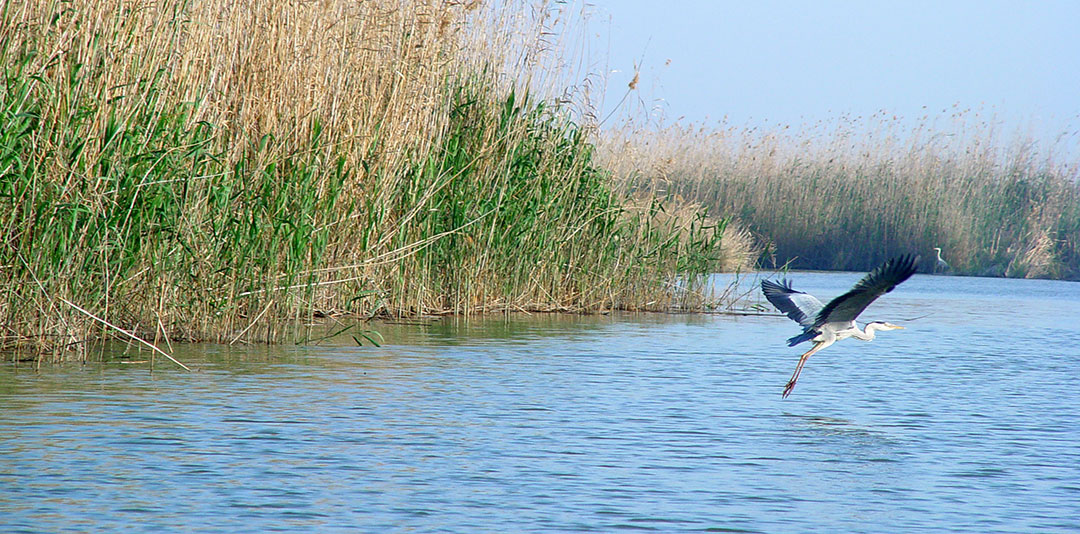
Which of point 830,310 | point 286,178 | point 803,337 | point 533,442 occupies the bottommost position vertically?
point 533,442

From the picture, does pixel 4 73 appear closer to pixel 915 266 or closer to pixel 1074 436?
pixel 915 266

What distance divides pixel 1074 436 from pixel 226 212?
13.6 feet

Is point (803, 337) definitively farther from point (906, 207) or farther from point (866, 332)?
point (906, 207)

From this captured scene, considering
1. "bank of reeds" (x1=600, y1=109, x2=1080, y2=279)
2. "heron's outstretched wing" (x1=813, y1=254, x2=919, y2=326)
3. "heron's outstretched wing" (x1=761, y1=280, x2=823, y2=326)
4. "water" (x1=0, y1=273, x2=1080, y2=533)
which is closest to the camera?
"water" (x1=0, y1=273, x2=1080, y2=533)

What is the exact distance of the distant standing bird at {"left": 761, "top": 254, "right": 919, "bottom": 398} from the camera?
5.38 m

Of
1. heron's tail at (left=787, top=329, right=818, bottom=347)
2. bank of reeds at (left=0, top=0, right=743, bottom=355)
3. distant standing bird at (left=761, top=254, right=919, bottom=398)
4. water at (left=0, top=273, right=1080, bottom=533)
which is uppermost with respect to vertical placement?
bank of reeds at (left=0, top=0, right=743, bottom=355)

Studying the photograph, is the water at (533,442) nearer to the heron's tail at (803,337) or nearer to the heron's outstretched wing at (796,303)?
the heron's tail at (803,337)

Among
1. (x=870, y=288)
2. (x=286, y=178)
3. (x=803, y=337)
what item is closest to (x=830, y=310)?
(x=803, y=337)

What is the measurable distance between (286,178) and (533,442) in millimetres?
3114

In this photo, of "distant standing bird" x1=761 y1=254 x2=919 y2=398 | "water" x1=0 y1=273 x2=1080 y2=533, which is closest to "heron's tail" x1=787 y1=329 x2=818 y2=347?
"distant standing bird" x1=761 y1=254 x2=919 y2=398

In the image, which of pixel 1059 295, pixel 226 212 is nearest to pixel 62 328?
→ pixel 226 212

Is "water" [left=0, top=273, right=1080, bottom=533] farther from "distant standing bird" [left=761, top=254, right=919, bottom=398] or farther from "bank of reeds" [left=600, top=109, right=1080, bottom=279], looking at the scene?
"bank of reeds" [left=600, top=109, right=1080, bottom=279]

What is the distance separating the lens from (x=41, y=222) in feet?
18.5

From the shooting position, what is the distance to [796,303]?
6422 millimetres
